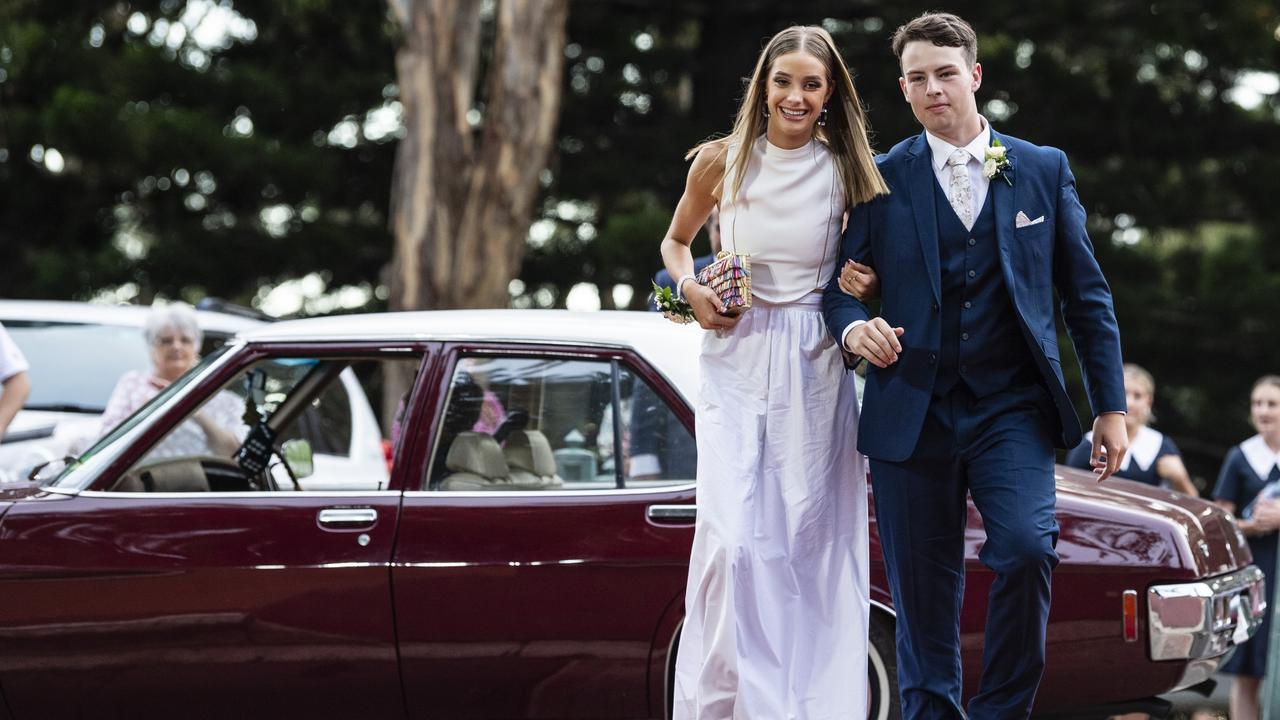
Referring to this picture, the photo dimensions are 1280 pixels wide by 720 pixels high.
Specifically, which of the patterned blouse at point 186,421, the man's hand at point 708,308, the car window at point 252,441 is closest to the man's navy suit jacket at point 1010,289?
the man's hand at point 708,308

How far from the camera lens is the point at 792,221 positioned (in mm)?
3975

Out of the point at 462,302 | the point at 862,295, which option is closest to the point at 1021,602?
the point at 862,295

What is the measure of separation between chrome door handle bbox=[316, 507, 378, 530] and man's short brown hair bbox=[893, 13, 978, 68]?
2.06 metres

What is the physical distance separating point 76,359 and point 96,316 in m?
0.25

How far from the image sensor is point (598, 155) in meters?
16.3

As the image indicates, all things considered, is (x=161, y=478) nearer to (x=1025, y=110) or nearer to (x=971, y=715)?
(x=971, y=715)

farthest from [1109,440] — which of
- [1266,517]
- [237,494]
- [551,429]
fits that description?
[1266,517]

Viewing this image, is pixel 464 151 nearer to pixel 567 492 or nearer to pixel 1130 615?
pixel 567 492

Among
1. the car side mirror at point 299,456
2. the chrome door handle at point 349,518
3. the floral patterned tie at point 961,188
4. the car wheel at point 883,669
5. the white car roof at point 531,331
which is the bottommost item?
the car wheel at point 883,669

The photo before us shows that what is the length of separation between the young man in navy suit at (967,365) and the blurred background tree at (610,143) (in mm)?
10126

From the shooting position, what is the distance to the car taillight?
4.31m

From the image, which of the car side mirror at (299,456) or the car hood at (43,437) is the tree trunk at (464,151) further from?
the car side mirror at (299,456)

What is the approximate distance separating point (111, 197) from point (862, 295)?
13660 millimetres

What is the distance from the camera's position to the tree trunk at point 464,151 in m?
11.7
